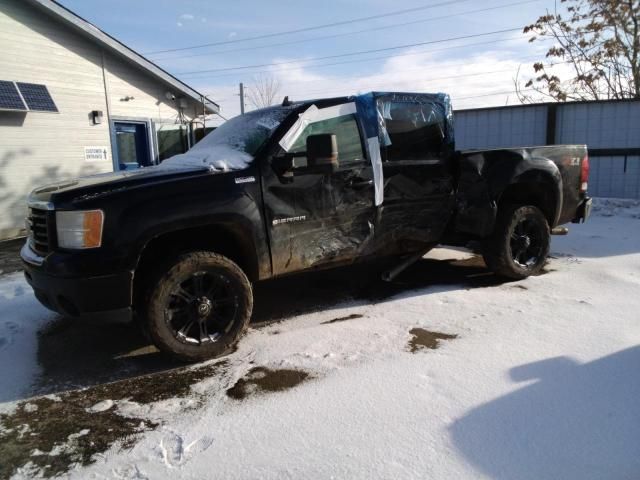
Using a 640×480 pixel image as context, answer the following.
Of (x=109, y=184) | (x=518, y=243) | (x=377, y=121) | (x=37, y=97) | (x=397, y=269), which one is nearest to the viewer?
(x=109, y=184)

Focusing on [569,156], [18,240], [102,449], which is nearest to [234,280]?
[102,449]

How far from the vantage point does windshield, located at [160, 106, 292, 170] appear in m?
4.00

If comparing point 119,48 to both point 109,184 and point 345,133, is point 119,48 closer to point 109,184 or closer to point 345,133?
point 345,133

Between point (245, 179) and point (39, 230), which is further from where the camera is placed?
point (245, 179)

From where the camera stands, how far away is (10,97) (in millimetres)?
9414

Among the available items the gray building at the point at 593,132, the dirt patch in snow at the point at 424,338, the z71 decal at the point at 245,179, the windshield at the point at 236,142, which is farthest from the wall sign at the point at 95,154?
the dirt patch in snow at the point at 424,338

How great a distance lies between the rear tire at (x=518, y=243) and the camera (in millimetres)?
5332

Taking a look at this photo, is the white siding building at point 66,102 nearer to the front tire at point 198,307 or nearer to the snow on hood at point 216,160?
the snow on hood at point 216,160

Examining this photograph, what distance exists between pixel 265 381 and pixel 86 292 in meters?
1.32

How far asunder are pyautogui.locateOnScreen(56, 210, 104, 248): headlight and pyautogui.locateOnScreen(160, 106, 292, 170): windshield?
92 centimetres

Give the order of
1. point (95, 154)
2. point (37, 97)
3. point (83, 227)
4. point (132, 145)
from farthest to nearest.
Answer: point (132, 145) < point (95, 154) < point (37, 97) < point (83, 227)

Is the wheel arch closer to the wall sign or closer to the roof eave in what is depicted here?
the wall sign

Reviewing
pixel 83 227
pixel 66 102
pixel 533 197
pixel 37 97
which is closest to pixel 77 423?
pixel 83 227

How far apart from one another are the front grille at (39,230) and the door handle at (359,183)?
2365 mm
